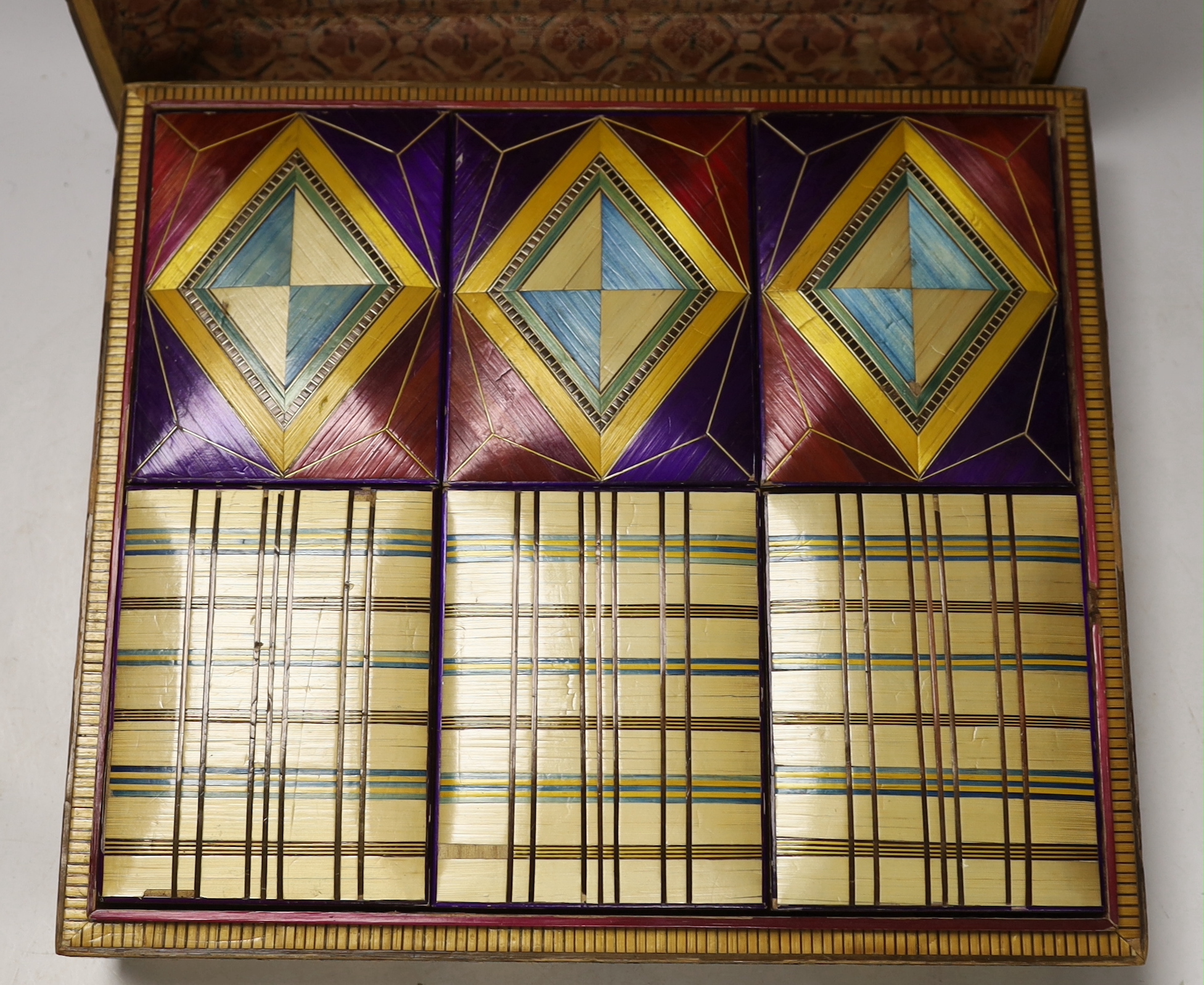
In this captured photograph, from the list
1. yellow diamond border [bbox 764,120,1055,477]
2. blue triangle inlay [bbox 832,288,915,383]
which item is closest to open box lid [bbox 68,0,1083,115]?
yellow diamond border [bbox 764,120,1055,477]

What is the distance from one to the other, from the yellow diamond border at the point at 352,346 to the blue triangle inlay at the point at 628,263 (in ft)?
1.40

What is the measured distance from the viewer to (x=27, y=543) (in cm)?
263

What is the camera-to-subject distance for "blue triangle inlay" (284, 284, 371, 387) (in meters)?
2.36

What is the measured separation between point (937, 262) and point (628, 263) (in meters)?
0.73

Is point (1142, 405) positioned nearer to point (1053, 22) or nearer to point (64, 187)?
point (1053, 22)

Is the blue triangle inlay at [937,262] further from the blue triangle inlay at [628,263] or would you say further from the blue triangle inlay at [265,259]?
the blue triangle inlay at [265,259]

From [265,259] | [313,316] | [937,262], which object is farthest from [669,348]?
[265,259]

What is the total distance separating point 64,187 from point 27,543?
990 millimetres

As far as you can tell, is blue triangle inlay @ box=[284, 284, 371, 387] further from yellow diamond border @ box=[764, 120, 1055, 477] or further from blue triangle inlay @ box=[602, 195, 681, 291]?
yellow diamond border @ box=[764, 120, 1055, 477]

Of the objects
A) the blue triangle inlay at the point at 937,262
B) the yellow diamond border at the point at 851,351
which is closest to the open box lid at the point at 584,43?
the yellow diamond border at the point at 851,351

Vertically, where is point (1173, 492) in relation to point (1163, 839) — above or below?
above

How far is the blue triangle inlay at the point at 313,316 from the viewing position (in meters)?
2.36

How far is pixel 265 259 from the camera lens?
240 centimetres

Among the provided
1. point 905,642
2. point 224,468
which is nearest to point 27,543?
point 224,468
